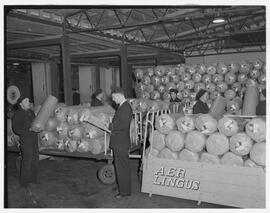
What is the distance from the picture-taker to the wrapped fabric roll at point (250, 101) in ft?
23.6

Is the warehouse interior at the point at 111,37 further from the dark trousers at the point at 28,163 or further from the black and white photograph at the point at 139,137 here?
the dark trousers at the point at 28,163

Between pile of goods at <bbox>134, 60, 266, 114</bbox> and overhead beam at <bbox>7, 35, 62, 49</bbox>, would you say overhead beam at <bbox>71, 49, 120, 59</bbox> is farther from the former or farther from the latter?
overhead beam at <bbox>7, 35, 62, 49</bbox>

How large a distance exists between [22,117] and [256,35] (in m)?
15.7

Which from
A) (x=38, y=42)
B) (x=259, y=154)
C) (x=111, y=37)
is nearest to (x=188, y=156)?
(x=259, y=154)

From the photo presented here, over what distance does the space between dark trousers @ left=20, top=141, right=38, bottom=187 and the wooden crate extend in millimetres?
2386

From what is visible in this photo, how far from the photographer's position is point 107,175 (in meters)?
6.22

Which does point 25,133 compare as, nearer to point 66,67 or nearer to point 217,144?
point 66,67

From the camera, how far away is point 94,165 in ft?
25.5

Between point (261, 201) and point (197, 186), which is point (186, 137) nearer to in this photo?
point (197, 186)

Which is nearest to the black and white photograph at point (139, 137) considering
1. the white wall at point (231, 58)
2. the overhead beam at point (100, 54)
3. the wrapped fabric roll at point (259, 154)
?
the wrapped fabric roll at point (259, 154)

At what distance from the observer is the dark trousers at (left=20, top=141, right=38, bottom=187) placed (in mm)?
6000

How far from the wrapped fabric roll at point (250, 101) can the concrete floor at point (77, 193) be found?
3.02 m

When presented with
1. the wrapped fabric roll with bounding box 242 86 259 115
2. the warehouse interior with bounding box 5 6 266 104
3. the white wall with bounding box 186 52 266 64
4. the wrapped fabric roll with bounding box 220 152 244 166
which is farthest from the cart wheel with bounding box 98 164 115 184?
the white wall with bounding box 186 52 266 64

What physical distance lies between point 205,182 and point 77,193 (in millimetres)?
2547
